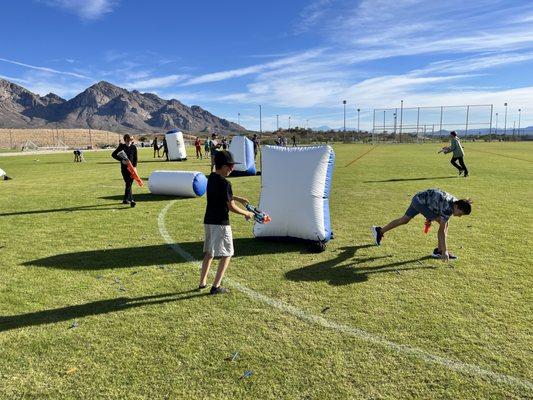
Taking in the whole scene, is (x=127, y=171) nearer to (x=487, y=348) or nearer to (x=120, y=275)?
(x=120, y=275)

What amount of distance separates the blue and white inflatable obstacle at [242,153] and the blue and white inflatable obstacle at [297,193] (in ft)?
35.9

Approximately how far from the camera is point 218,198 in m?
5.21

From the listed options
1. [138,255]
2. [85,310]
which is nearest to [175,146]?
[138,255]

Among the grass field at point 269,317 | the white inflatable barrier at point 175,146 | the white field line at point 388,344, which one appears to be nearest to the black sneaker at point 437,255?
the grass field at point 269,317

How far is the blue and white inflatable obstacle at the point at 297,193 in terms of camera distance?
720 centimetres

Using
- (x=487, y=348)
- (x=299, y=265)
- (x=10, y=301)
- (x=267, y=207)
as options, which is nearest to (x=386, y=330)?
(x=487, y=348)

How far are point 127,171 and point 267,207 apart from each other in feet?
18.5

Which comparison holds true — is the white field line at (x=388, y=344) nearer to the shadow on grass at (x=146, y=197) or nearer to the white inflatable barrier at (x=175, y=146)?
the shadow on grass at (x=146, y=197)

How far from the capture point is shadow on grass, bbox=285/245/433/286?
5.86 m

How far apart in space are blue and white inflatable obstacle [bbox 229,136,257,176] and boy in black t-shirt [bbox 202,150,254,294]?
13137 mm

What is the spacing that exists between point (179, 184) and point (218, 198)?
788cm

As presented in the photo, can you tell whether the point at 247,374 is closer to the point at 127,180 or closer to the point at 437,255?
the point at 437,255

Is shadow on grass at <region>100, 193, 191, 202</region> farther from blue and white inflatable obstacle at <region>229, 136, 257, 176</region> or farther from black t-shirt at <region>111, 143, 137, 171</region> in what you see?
blue and white inflatable obstacle at <region>229, 136, 257, 176</region>

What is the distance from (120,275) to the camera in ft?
20.1
